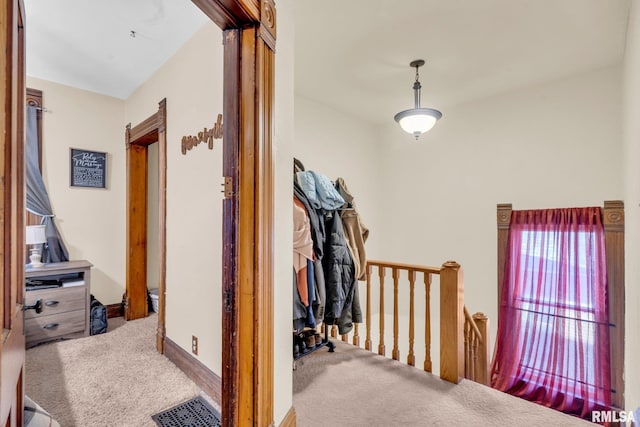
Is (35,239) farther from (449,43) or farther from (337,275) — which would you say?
(449,43)

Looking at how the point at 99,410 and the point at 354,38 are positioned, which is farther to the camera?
the point at 354,38

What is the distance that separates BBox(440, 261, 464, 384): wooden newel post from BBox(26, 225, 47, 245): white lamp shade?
11.4ft

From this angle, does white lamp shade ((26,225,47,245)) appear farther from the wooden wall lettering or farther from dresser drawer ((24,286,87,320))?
the wooden wall lettering

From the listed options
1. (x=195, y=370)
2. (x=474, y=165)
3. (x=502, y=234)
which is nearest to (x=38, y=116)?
(x=195, y=370)

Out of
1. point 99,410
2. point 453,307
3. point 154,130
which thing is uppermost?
point 154,130

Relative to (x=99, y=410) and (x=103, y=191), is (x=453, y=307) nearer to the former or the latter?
(x=99, y=410)

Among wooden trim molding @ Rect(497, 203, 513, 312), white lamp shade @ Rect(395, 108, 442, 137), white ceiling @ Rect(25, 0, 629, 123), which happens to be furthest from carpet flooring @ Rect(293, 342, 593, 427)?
white ceiling @ Rect(25, 0, 629, 123)

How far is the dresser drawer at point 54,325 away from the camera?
9.07ft

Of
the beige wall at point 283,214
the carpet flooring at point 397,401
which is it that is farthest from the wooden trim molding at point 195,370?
the beige wall at point 283,214

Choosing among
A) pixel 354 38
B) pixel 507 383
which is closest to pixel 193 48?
→ pixel 354 38

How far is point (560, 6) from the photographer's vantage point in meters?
2.09

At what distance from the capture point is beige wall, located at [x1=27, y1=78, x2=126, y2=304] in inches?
127

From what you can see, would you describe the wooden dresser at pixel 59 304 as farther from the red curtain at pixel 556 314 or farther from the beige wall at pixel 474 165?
the red curtain at pixel 556 314

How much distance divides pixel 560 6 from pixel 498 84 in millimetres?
1278
